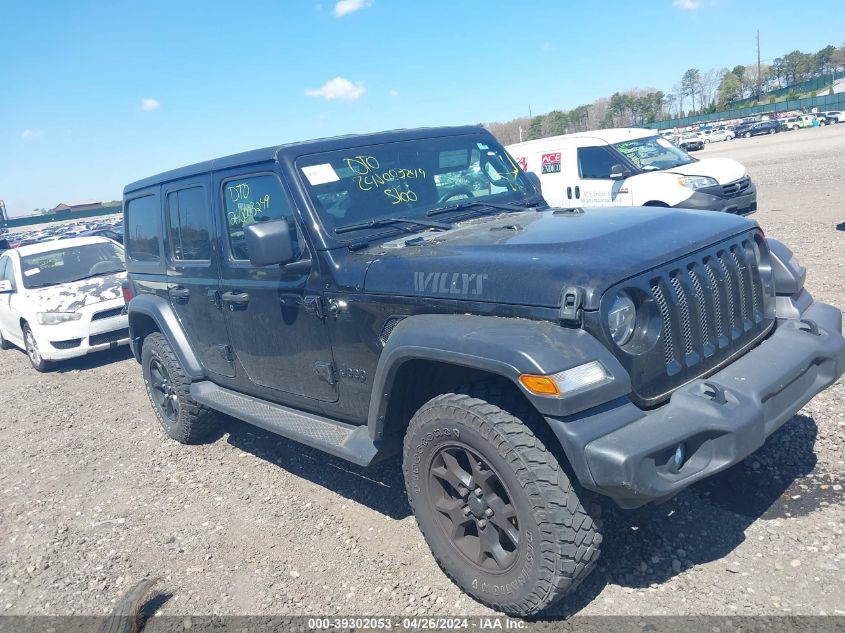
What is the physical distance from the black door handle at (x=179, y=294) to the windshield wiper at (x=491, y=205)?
2.02 meters

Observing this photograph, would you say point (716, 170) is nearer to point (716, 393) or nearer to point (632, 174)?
point (632, 174)

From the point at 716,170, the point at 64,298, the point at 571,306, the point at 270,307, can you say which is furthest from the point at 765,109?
the point at 571,306

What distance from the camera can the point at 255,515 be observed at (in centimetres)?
427

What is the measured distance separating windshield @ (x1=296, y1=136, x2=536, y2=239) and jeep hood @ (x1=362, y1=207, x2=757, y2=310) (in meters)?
0.28

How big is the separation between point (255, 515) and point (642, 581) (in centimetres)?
239

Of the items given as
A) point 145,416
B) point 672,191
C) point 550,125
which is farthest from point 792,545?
point 550,125

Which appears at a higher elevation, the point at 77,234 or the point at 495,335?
the point at 495,335

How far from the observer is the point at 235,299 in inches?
167

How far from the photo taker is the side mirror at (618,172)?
1040 cm

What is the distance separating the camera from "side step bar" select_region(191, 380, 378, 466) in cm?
345

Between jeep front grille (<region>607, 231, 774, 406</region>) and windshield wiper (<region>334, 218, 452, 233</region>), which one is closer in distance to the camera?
jeep front grille (<region>607, 231, 774, 406</region>)

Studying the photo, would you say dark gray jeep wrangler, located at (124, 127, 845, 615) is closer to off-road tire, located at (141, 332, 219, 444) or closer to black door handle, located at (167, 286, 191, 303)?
black door handle, located at (167, 286, 191, 303)

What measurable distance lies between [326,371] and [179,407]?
215cm

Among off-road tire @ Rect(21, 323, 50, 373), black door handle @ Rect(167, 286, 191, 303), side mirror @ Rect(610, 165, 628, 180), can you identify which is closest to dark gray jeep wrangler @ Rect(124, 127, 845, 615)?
black door handle @ Rect(167, 286, 191, 303)
